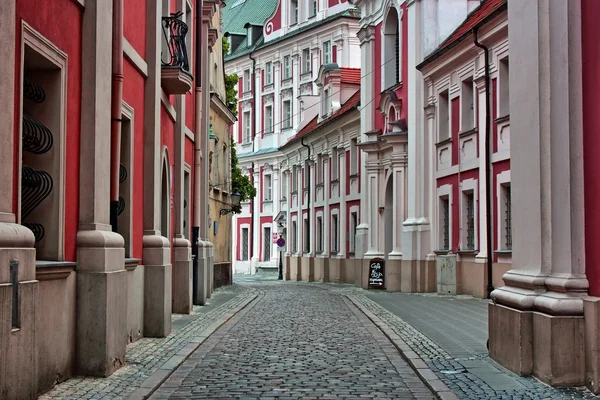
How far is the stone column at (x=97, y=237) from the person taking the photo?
966 cm

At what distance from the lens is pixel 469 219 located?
26297 millimetres

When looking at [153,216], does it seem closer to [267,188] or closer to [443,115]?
[443,115]

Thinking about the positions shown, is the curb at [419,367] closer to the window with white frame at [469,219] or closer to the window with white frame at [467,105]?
the window with white frame at [469,219]

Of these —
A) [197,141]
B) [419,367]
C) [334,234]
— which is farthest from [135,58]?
[334,234]

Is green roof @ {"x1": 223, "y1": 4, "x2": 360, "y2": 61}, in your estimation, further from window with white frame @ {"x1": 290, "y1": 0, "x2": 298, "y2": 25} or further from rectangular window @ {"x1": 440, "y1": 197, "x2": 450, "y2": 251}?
rectangular window @ {"x1": 440, "y1": 197, "x2": 450, "y2": 251}

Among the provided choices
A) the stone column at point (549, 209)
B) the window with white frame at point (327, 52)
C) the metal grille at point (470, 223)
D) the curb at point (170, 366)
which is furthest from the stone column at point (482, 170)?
the window with white frame at point (327, 52)

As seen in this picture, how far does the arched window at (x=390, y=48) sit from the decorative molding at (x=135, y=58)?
2077 centimetres

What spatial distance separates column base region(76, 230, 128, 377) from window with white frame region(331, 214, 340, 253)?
34203mm

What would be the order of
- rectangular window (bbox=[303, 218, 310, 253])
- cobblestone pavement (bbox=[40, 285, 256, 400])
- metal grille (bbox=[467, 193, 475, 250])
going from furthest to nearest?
rectangular window (bbox=[303, 218, 310, 253])
metal grille (bbox=[467, 193, 475, 250])
cobblestone pavement (bbox=[40, 285, 256, 400])

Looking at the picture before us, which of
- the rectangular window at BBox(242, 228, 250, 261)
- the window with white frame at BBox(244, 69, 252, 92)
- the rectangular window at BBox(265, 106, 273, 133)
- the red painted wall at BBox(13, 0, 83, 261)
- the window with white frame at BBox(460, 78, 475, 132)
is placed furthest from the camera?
the window with white frame at BBox(244, 69, 252, 92)

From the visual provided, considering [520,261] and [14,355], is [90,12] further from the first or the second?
[520,261]

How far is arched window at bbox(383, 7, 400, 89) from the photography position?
1347 inches

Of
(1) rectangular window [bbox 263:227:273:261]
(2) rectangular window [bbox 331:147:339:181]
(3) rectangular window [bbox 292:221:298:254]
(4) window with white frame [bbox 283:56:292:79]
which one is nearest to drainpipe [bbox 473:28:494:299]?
(2) rectangular window [bbox 331:147:339:181]

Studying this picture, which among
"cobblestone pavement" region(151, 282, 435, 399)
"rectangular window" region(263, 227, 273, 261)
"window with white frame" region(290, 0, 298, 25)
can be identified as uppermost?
"window with white frame" region(290, 0, 298, 25)
